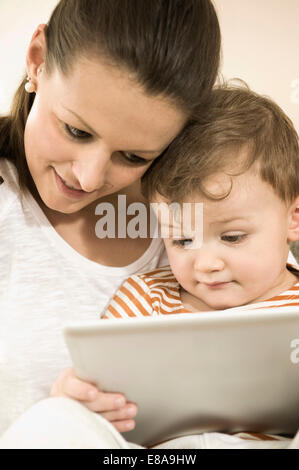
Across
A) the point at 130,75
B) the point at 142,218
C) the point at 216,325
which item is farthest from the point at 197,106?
the point at 216,325

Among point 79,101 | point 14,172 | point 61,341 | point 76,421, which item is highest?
point 79,101

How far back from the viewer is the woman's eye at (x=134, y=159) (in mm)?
842

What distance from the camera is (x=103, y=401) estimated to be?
657 mm

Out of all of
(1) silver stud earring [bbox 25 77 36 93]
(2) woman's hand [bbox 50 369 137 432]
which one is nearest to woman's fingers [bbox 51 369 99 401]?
(2) woman's hand [bbox 50 369 137 432]

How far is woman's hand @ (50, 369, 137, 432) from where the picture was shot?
65 centimetres

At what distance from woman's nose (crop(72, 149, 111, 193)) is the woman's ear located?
0.59ft

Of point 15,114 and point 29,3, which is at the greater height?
point 29,3

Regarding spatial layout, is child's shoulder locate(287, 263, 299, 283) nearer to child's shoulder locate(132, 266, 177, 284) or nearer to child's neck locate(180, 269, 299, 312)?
child's neck locate(180, 269, 299, 312)

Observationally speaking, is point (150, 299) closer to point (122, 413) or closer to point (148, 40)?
point (122, 413)

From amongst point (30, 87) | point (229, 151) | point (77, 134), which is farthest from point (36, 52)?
point (229, 151)

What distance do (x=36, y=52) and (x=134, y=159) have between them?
0.24 meters

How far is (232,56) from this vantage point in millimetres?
1322
